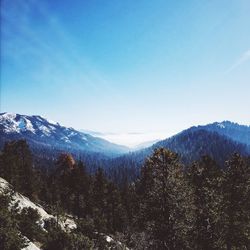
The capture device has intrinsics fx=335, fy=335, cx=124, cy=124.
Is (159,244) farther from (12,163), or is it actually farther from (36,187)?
(36,187)

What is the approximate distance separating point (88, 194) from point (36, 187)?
11866 millimetres

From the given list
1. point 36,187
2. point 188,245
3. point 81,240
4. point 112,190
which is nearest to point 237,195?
point 188,245

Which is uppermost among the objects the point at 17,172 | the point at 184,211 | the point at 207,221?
the point at 184,211

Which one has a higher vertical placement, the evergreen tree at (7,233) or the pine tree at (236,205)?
the pine tree at (236,205)

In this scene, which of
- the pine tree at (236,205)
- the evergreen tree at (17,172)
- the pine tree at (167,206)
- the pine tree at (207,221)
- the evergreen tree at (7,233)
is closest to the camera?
the evergreen tree at (7,233)

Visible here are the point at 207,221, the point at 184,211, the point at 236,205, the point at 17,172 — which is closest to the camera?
the point at 184,211

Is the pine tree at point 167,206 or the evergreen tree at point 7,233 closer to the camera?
the evergreen tree at point 7,233

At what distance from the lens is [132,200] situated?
7856 cm

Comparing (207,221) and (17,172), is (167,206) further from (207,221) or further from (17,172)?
(17,172)

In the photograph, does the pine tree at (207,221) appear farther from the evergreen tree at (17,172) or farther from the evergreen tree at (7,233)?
the evergreen tree at (17,172)

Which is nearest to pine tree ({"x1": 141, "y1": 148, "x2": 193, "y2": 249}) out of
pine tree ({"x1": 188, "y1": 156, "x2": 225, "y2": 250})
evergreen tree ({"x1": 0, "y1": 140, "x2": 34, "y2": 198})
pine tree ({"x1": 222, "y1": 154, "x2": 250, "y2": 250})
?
pine tree ({"x1": 188, "y1": 156, "x2": 225, "y2": 250})

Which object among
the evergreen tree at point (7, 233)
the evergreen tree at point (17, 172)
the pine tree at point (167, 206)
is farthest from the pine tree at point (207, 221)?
the evergreen tree at point (17, 172)

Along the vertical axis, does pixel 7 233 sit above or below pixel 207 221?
below

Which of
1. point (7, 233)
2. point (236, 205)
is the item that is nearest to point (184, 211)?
point (236, 205)
